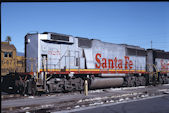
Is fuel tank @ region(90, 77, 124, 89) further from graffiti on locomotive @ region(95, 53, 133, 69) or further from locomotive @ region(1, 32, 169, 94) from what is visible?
graffiti on locomotive @ region(95, 53, 133, 69)

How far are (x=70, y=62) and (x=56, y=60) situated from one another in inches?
46.8

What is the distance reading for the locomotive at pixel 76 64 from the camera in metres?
13.8

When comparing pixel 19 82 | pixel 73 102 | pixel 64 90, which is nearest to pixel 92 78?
pixel 64 90

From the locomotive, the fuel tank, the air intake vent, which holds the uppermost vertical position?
the air intake vent

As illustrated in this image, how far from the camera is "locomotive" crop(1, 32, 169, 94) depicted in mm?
13758

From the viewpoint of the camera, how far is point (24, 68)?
14.4 metres

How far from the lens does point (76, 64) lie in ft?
51.5

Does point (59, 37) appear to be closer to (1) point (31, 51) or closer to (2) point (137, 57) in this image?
(1) point (31, 51)

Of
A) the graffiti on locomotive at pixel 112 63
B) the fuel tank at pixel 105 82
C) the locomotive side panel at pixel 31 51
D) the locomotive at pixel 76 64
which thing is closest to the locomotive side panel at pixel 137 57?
the locomotive at pixel 76 64

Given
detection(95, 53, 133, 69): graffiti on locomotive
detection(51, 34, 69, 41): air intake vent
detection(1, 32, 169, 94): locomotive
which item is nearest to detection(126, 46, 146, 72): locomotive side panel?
detection(1, 32, 169, 94): locomotive

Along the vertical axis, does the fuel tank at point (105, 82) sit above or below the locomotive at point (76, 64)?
below

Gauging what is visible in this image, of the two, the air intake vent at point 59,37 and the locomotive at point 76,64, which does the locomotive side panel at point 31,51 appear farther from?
the air intake vent at point 59,37

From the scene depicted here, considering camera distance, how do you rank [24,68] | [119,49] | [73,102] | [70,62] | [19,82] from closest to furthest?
[73,102], [19,82], [24,68], [70,62], [119,49]

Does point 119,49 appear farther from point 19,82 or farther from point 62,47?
point 19,82
